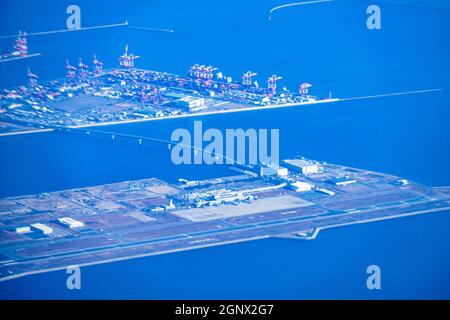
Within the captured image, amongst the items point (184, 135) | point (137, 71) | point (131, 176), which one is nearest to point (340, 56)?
point (137, 71)

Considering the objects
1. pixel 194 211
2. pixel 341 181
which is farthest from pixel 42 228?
pixel 341 181

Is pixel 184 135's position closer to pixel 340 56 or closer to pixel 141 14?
pixel 340 56

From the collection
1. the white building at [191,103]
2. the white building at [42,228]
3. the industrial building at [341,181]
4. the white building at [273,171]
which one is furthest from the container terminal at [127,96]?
the white building at [42,228]

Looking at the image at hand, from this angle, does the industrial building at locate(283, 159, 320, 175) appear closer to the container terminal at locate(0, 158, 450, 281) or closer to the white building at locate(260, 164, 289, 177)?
the container terminal at locate(0, 158, 450, 281)

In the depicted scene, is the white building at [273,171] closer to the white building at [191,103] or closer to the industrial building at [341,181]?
Result: the industrial building at [341,181]

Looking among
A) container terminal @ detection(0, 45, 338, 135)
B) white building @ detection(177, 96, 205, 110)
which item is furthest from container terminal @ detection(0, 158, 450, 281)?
white building @ detection(177, 96, 205, 110)

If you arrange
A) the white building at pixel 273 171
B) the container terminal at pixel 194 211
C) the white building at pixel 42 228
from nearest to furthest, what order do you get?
the container terminal at pixel 194 211
the white building at pixel 42 228
the white building at pixel 273 171
